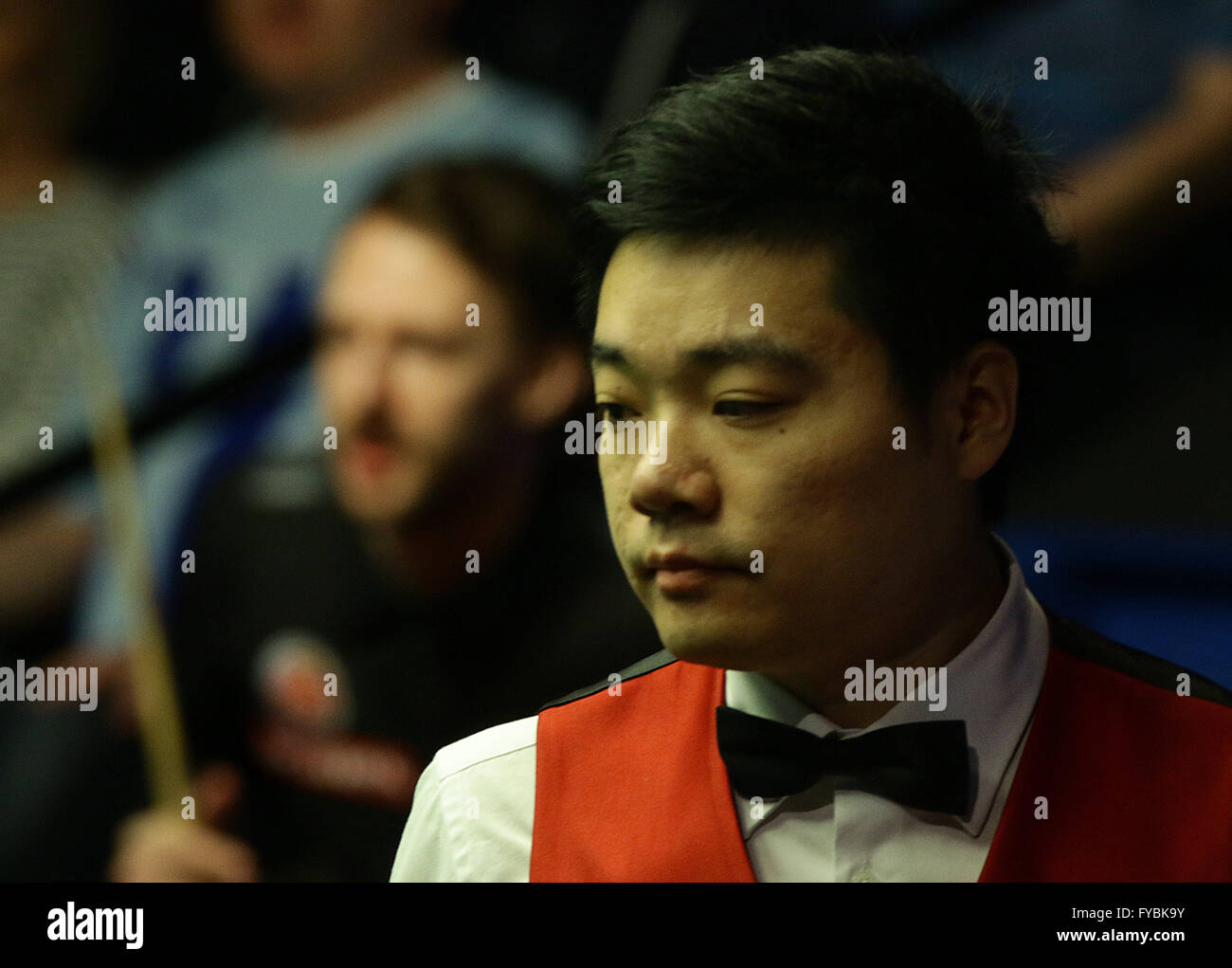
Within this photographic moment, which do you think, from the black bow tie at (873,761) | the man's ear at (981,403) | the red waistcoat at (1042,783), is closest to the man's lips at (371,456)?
the red waistcoat at (1042,783)

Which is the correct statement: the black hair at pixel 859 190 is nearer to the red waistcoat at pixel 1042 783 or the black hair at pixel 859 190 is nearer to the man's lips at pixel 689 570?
the man's lips at pixel 689 570

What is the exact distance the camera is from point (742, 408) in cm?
178

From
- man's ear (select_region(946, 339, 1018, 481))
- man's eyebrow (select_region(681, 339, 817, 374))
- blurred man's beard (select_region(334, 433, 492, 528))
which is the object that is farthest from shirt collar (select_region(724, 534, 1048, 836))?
blurred man's beard (select_region(334, 433, 492, 528))

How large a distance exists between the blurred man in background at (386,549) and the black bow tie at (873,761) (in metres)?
0.57

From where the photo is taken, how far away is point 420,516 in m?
2.42

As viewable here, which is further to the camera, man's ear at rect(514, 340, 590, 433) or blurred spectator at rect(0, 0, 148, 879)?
blurred spectator at rect(0, 0, 148, 879)

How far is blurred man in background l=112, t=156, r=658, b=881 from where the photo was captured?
234 centimetres

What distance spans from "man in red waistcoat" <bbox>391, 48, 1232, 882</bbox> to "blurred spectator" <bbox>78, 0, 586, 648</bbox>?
2.23 ft

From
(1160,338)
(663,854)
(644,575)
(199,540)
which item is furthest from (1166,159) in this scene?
(199,540)

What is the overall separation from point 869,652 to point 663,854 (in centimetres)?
40

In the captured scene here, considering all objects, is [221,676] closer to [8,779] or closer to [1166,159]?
[8,779]

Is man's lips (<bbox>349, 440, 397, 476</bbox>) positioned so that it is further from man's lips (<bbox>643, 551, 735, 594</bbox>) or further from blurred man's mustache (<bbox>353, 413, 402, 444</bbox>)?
man's lips (<bbox>643, 551, 735, 594</bbox>)

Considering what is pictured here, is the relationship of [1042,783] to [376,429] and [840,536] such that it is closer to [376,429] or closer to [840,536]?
[840,536]

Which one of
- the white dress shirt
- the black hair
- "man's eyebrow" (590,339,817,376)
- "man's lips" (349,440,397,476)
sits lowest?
the white dress shirt
